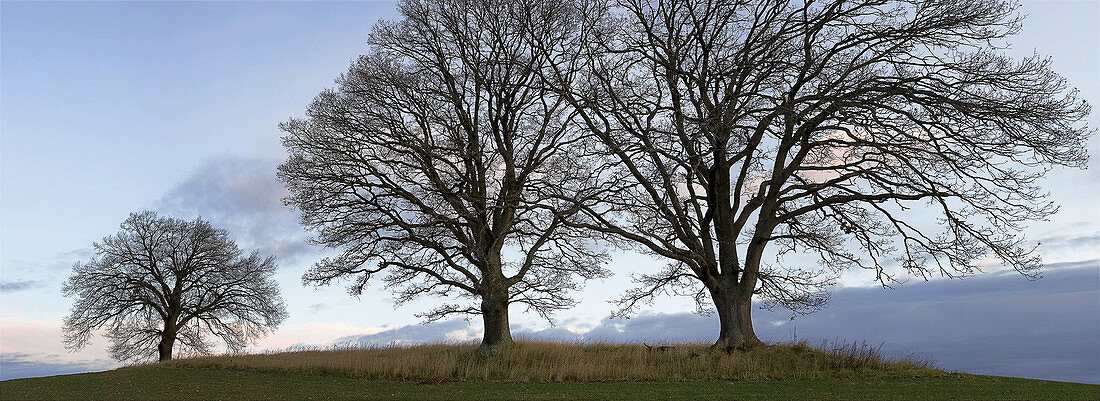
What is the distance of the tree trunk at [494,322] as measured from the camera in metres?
17.9

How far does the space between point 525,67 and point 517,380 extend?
8397 millimetres

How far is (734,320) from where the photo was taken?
1673 centimetres

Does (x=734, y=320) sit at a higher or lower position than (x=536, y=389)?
higher

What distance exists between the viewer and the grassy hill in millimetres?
12023

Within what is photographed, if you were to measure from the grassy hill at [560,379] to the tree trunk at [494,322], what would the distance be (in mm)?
448

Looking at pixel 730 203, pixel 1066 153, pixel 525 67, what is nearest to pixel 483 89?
pixel 525 67

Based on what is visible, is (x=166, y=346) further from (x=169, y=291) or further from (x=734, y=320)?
(x=734, y=320)

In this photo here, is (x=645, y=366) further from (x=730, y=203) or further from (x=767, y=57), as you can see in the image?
(x=767, y=57)

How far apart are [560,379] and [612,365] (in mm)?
1463

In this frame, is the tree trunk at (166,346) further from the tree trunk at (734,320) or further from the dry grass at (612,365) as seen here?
the tree trunk at (734,320)

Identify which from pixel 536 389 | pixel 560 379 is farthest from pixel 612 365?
pixel 536 389

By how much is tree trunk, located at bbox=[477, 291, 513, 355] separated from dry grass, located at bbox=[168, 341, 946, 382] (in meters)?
0.35

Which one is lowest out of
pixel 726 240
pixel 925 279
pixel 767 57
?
pixel 925 279

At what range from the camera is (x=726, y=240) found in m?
17.5
